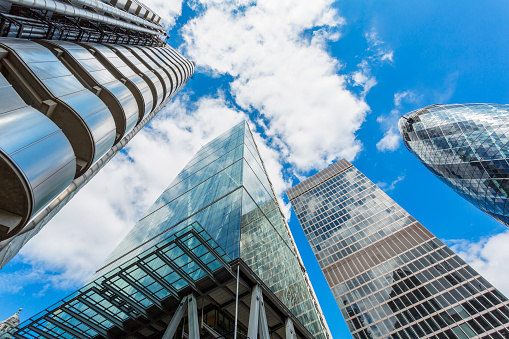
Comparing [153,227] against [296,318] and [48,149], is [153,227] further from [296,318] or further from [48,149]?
[48,149]

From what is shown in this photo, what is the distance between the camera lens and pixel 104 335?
13.1m

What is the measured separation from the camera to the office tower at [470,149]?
52.2m

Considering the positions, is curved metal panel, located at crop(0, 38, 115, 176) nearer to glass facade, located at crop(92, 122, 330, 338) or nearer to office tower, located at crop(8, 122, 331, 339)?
office tower, located at crop(8, 122, 331, 339)

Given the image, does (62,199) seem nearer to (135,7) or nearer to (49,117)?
(49,117)

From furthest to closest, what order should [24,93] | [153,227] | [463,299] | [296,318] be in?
[463,299]
[153,227]
[296,318]
[24,93]

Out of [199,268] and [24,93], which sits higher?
[24,93]

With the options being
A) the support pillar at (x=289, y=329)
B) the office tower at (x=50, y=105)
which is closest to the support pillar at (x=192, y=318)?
the support pillar at (x=289, y=329)

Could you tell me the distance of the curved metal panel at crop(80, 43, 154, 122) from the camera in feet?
39.8

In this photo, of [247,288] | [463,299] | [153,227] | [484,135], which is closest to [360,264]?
[463,299]

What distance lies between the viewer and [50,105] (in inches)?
287

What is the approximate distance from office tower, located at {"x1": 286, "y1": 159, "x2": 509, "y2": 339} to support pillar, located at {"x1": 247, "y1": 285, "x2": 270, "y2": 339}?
165 ft

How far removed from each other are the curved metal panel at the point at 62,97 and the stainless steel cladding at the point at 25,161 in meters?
0.99

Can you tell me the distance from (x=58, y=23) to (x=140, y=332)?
50.3 feet

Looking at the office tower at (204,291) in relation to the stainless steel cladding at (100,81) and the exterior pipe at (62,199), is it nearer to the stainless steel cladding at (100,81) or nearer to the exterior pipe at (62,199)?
the exterior pipe at (62,199)
